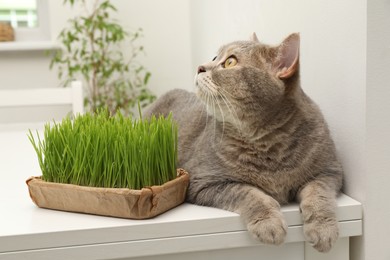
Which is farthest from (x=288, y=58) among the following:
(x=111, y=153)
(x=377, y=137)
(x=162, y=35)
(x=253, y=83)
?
(x=162, y=35)

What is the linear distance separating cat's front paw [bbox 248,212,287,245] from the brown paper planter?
0.13 metres

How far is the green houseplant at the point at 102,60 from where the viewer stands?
2436 millimetres

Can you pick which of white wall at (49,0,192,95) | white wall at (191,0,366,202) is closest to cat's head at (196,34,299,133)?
white wall at (191,0,366,202)

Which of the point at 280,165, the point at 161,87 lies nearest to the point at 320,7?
the point at 280,165

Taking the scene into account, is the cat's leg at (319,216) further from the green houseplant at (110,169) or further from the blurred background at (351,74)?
the green houseplant at (110,169)

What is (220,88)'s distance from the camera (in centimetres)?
75

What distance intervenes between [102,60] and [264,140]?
6.12 feet

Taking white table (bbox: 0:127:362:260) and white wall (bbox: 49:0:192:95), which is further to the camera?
white wall (bbox: 49:0:192:95)

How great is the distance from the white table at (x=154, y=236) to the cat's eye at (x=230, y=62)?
0.24 meters

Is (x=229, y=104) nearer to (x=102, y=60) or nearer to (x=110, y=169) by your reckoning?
(x=110, y=169)

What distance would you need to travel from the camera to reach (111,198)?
67cm

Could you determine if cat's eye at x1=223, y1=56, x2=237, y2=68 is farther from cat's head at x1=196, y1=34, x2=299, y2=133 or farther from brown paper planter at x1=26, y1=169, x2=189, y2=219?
brown paper planter at x1=26, y1=169, x2=189, y2=219

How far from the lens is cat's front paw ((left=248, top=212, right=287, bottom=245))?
654 millimetres

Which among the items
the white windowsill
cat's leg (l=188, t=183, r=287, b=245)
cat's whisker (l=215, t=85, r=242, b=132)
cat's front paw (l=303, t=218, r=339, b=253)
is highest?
the white windowsill
